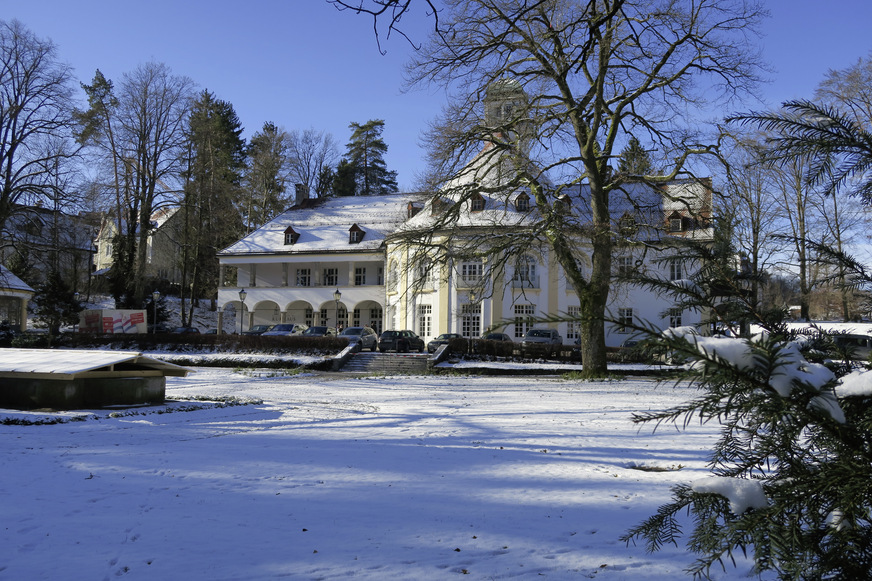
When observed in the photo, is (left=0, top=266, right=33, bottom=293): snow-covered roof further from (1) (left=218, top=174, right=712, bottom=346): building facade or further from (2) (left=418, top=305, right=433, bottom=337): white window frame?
(2) (left=418, top=305, right=433, bottom=337): white window frame

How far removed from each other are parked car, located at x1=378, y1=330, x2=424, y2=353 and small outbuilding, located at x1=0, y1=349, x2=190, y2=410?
939 inches

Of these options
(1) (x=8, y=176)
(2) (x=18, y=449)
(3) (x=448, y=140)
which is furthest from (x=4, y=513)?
(1) (x=8, y=176)

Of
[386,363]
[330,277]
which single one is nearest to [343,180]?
[330,277]

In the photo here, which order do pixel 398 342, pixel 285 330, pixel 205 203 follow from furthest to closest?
1. pixel 205 203
2. pixel 285 330
3. pixel 398 342

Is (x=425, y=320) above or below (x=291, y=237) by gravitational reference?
below

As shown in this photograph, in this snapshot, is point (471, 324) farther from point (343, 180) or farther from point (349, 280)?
point (343, 180)

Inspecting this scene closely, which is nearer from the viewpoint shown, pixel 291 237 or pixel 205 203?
pixel 205 203

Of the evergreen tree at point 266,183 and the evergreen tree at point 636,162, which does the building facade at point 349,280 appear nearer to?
the evergreen tree at point 266,183

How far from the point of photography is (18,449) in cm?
920

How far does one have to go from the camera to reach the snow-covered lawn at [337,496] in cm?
495

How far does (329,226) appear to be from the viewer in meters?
55.1

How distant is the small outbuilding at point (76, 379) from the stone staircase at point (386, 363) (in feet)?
55.2

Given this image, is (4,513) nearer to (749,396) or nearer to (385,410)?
(749,396)

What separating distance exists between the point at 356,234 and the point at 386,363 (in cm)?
2126
